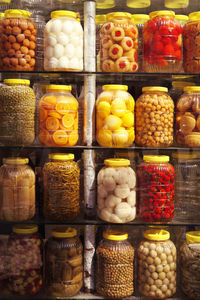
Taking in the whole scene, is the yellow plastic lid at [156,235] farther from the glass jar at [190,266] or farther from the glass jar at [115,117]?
the glass jar at [115,117]

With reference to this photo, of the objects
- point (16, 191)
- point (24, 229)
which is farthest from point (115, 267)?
point (16, 191)

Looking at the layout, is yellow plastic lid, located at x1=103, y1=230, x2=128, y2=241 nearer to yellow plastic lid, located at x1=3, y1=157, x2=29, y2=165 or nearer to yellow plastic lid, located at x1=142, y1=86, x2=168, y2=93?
yellow plastic lid, located at x1=3, y1=157, x2=29, y2=165

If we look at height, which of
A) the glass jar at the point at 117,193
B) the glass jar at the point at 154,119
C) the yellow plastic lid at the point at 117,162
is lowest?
the glass jar at the point at 117,193

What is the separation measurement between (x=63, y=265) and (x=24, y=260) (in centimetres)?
17

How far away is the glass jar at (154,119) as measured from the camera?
1.54m

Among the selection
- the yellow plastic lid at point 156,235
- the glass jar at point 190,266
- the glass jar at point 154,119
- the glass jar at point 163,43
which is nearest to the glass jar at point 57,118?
the glass jar at point 154,119

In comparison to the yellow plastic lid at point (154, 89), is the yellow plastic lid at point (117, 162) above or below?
below

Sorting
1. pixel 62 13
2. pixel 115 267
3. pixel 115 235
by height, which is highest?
pixel 62 13

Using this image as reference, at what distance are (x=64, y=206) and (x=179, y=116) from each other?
2.14 feet

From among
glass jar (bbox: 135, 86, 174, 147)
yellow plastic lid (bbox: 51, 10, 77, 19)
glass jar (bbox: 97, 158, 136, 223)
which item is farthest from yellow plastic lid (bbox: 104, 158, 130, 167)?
yellow plastic lid (bbox: 51, 10, 77, 19)

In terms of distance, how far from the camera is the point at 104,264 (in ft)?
5.13

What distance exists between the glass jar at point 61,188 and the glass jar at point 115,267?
0.21 m

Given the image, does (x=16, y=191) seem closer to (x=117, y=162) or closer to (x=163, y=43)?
(x=117, y=162)

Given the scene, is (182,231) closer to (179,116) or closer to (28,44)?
(179,116)
